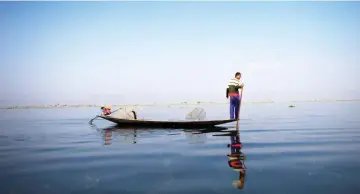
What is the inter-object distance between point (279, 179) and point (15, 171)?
7053 millimetres

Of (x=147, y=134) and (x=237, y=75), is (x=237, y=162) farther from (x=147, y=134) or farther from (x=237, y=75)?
(x=237, y=75)

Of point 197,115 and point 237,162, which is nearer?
point 237,162

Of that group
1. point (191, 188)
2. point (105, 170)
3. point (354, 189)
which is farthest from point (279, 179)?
point (105, 170)

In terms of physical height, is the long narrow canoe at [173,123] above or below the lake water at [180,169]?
above

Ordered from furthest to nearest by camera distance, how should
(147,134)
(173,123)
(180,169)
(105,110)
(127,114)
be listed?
(105,110) < (127,114) < (173,123) < (147,134) < (180,169)

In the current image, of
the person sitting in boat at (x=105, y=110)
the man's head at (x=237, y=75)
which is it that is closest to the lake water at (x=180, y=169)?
the man's head at (x=237, y=75)

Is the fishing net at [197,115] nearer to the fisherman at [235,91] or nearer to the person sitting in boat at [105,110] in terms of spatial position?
the fisherman at [235,91]

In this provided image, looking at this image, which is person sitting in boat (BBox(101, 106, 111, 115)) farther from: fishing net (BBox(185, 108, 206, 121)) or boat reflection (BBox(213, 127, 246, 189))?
boat reflection (BBox(213, 127, 246, 189))

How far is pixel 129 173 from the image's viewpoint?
23.2 ft

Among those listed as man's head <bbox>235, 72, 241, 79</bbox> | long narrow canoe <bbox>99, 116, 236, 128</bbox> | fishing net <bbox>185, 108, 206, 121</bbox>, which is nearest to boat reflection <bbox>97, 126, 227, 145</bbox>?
long narrow canoe <bbox>99, 116, 236, 128</bbox>

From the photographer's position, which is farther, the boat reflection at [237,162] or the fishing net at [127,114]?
the fishing net at [127,114]

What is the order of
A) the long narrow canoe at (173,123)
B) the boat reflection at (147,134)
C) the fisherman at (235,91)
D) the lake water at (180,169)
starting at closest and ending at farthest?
the lake water at (180,169) < the boat reflection at (147,134) < the fisherman at (235,91) < the long narrow canoe at (173,123)

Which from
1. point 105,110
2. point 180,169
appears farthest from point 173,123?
point 180,169

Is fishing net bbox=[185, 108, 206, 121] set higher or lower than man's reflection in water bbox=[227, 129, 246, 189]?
higher
